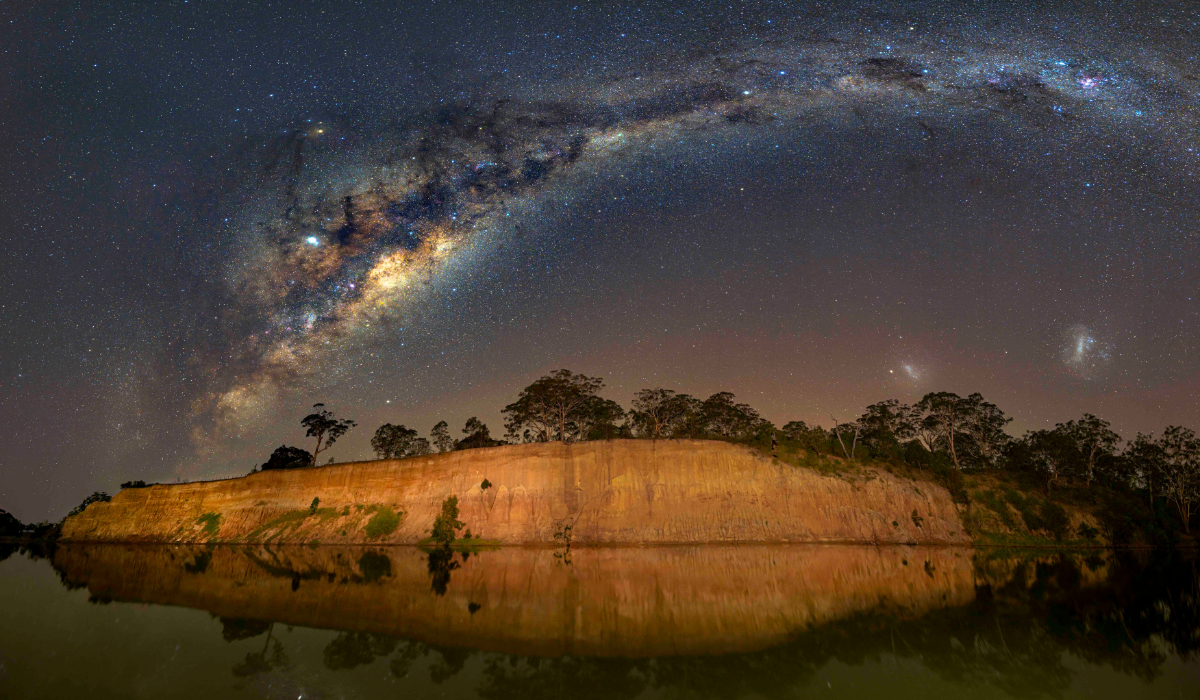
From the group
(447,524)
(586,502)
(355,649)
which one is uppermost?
(586,502)

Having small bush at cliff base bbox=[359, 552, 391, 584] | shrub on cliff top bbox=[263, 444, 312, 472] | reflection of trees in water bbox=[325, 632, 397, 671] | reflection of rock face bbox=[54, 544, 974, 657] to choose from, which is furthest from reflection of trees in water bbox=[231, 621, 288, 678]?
shrub on cliff top bbox=[263, 444, 312, 472]

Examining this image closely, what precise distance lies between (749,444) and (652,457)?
1008 centimetres

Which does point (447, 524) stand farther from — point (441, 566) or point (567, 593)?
point (567, 593)

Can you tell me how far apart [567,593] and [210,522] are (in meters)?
52.9

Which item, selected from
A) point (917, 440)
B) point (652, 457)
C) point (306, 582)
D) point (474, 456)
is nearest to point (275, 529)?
point (474, 456)

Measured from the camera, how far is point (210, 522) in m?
54.9

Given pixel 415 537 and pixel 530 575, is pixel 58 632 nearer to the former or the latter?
pixel 530 575

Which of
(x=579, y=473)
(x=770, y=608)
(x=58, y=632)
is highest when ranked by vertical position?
(x=579, y=473)

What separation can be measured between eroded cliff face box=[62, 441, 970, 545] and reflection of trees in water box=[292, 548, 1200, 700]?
97.5ft

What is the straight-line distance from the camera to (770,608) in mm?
17797

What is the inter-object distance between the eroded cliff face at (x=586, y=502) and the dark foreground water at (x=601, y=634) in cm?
2012

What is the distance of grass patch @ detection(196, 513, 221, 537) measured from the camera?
54125mm

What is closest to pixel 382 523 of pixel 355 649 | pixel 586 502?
pixel 586 502

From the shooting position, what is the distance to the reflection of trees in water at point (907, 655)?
33.9 feet
